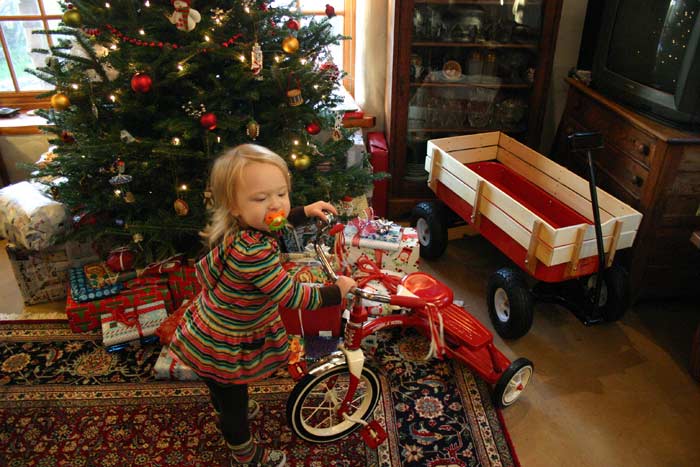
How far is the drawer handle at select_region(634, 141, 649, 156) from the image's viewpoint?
7.23 feet

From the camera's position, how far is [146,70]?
6.32 ft

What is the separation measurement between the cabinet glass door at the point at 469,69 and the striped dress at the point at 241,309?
1.83 metres

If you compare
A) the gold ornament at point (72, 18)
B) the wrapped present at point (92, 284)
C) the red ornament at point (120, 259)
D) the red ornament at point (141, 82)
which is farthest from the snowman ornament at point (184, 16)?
the wrapped present at point (92, 284)

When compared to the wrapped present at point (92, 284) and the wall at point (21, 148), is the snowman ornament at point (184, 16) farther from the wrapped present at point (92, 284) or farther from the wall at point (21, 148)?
the wall at point (21, 148)

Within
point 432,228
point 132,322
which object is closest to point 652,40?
point 432,228

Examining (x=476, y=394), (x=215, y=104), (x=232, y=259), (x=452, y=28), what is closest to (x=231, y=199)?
(x=232, y=259)

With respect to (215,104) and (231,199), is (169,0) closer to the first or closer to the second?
(215,104)

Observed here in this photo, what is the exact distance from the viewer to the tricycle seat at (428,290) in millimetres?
1878

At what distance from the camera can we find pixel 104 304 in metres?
2.23

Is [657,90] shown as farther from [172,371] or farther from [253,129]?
[172,371]

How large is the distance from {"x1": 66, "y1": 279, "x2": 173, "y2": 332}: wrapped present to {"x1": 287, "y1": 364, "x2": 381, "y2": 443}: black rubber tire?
0.84 m

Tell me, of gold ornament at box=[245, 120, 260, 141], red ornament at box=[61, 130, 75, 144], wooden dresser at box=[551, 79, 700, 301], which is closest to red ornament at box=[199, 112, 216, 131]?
gold ornament at box=[245, 120, 260, 141]

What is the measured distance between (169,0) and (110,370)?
4.53 feet

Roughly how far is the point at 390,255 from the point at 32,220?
4.84 feet
